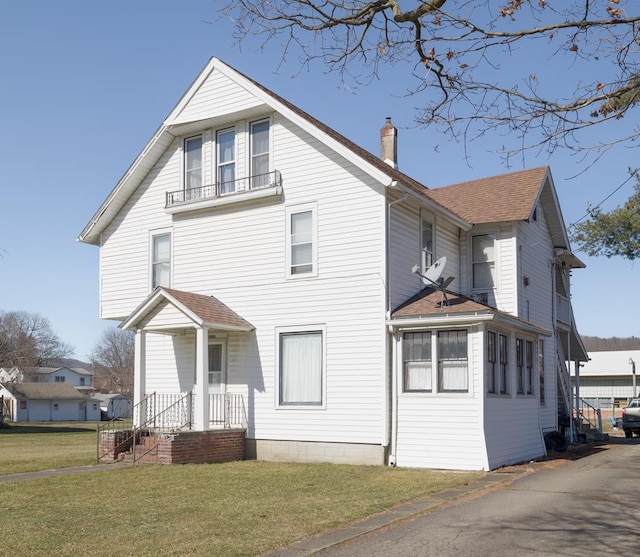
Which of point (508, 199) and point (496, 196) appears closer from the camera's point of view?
point (508, 199)

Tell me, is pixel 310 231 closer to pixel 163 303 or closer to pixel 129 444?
pixel 163 303

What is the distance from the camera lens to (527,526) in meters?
10.2

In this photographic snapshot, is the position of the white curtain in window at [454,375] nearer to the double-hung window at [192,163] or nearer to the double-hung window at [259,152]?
the double-hung window at [259,152]

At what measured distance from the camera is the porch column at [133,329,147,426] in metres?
20.6

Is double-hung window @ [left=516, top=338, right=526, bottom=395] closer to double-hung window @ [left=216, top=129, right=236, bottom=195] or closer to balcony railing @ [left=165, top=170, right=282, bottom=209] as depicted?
balcony railing @ [left=165, top=170, right=282, bottom=209]

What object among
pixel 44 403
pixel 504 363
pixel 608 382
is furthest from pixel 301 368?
pixel 44 403

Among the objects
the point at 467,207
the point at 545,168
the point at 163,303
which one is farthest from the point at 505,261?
the point at 163,303

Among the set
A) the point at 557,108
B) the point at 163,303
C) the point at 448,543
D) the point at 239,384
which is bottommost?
the point at 448,543

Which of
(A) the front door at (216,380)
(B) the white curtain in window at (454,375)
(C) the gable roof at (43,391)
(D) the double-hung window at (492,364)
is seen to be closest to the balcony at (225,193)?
(A) the front door at (216,380)

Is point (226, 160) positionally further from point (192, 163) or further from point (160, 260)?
point (160, 260)

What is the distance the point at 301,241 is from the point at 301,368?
3.13 m

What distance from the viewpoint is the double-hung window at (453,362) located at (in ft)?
56.9

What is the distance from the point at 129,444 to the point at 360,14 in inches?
541

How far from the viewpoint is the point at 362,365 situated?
18109 millimetres
